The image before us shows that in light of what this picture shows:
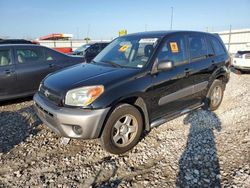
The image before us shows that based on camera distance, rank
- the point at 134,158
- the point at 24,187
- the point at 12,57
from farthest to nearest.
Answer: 1. the point at 12,57
2. the point at 134,158
3. the point at 24,187

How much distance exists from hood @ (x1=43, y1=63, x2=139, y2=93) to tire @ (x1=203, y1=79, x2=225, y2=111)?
7.46ft

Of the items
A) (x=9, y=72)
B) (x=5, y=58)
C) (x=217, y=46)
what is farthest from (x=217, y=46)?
(x=5, y=58)

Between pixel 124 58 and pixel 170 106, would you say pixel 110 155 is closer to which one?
pixel 170 106

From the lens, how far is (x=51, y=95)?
3367 mm

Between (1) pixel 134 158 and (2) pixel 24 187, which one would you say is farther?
(1) pixel 134 158

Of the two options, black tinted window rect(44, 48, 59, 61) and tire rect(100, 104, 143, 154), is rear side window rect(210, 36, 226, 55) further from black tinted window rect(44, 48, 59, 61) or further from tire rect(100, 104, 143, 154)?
black tinted window rect(44, 48, 59, 61)

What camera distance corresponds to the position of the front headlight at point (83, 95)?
120 inches

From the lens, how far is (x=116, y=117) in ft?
10.6

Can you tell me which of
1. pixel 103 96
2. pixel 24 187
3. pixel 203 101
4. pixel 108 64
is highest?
pixel 108 64

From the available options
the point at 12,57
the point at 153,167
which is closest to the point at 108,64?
the point at 153,167

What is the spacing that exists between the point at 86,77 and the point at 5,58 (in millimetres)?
3140

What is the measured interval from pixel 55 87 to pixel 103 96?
805 millimetres

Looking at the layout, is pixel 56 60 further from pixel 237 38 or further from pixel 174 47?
pixel 237 38

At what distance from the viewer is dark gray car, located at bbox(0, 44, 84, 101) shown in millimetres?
5395
